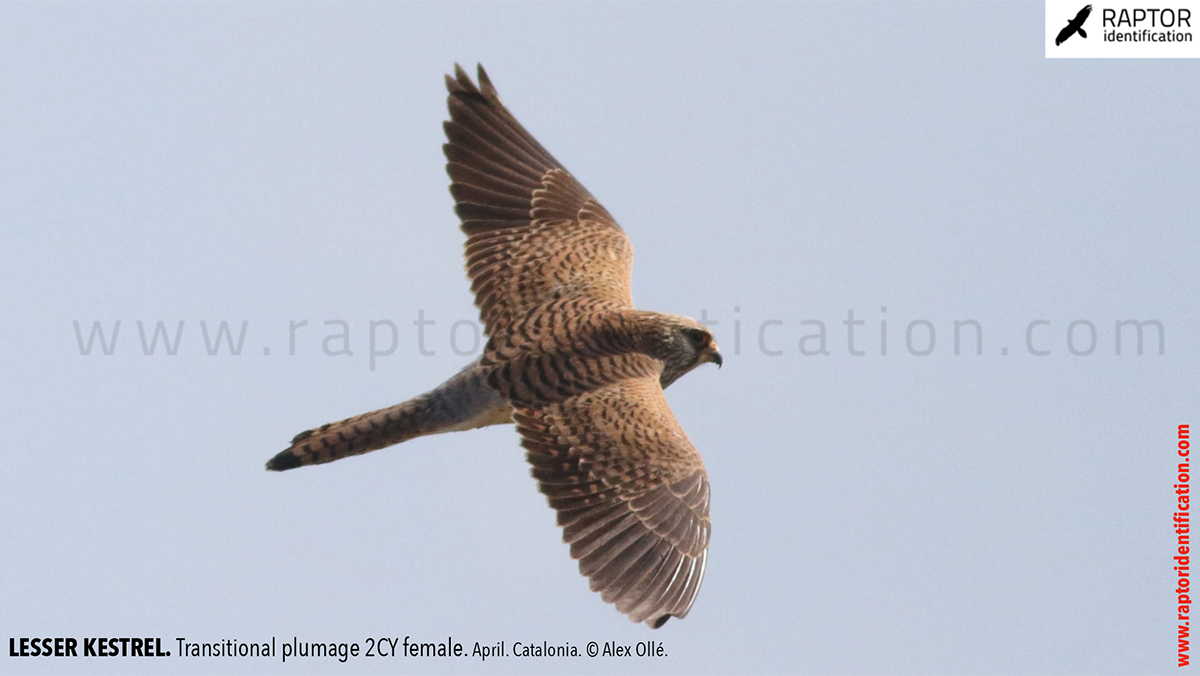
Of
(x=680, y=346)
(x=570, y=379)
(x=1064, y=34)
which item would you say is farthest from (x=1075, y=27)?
(x=570, y=379)

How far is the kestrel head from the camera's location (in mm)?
9188

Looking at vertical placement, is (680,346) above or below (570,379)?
above

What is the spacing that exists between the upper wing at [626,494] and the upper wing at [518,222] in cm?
109

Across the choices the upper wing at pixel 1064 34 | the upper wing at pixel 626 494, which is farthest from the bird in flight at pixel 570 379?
the upper wing at pixel 1064 34

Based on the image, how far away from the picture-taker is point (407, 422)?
8961 millimetres

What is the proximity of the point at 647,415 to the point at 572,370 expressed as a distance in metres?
0.57

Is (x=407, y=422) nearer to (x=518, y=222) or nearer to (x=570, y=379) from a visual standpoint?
(x=570, y=379)

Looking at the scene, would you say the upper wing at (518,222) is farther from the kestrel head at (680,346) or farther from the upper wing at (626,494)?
the upper wing at (626,494)

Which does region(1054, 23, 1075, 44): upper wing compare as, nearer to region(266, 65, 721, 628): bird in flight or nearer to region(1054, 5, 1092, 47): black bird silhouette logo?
region(1054, 5, 1092, 47): black bird silhouette logo

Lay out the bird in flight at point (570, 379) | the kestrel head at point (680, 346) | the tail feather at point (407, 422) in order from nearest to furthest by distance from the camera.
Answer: the bird in flight at point (570, 379), the tail feather at point (407, 422), the kestrel head at point (680, 346)

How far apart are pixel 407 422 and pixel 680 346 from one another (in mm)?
1838

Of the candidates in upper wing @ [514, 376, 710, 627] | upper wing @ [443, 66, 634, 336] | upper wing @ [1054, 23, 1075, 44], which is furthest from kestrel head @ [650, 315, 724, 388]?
upper wing @ [1054, 23, 1075, 44]

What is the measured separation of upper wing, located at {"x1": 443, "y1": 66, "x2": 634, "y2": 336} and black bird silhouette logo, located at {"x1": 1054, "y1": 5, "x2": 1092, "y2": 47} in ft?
13.7

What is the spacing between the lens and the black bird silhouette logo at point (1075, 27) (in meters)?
11.6
